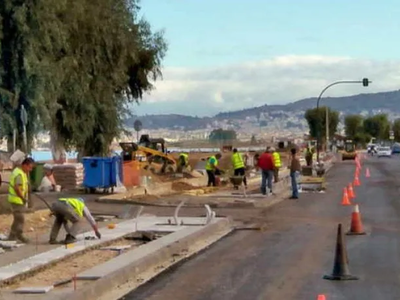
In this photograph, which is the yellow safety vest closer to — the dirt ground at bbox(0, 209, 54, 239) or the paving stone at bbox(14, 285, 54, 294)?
the dirt ground at bbox(0, 209, 54, 239)

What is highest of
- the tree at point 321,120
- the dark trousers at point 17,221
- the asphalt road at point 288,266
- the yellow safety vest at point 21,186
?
the tree at point 321,120

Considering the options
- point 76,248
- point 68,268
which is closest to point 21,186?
point 76,248

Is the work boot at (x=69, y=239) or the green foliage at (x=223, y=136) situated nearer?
the work boot at (x=69, y=239)

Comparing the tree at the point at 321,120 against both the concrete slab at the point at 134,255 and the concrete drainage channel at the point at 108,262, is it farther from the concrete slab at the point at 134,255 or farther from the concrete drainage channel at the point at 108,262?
the concrete slab at the point at 134,255

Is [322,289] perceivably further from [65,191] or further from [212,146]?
[212,146]

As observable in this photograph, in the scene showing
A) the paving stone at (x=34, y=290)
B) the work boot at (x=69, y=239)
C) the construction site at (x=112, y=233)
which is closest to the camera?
the paving stone at (x=34, y=290)

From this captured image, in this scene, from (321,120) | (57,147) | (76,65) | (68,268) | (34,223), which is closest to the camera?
(68,268)

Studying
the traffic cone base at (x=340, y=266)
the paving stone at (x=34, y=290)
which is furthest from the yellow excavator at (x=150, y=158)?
the paving stone at (x=34, y=290)

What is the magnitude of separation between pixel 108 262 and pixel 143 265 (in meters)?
0.56

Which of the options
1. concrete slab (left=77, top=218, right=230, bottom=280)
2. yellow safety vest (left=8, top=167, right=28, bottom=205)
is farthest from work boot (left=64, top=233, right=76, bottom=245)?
concrete slab (left=77, top=218, right=230, bottom=280)

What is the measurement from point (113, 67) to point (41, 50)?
6708mm

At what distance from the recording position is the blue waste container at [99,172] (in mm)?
33406

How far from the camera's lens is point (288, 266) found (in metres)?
14.9

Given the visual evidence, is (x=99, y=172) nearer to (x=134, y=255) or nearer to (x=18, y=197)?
(x=18, y=197)
